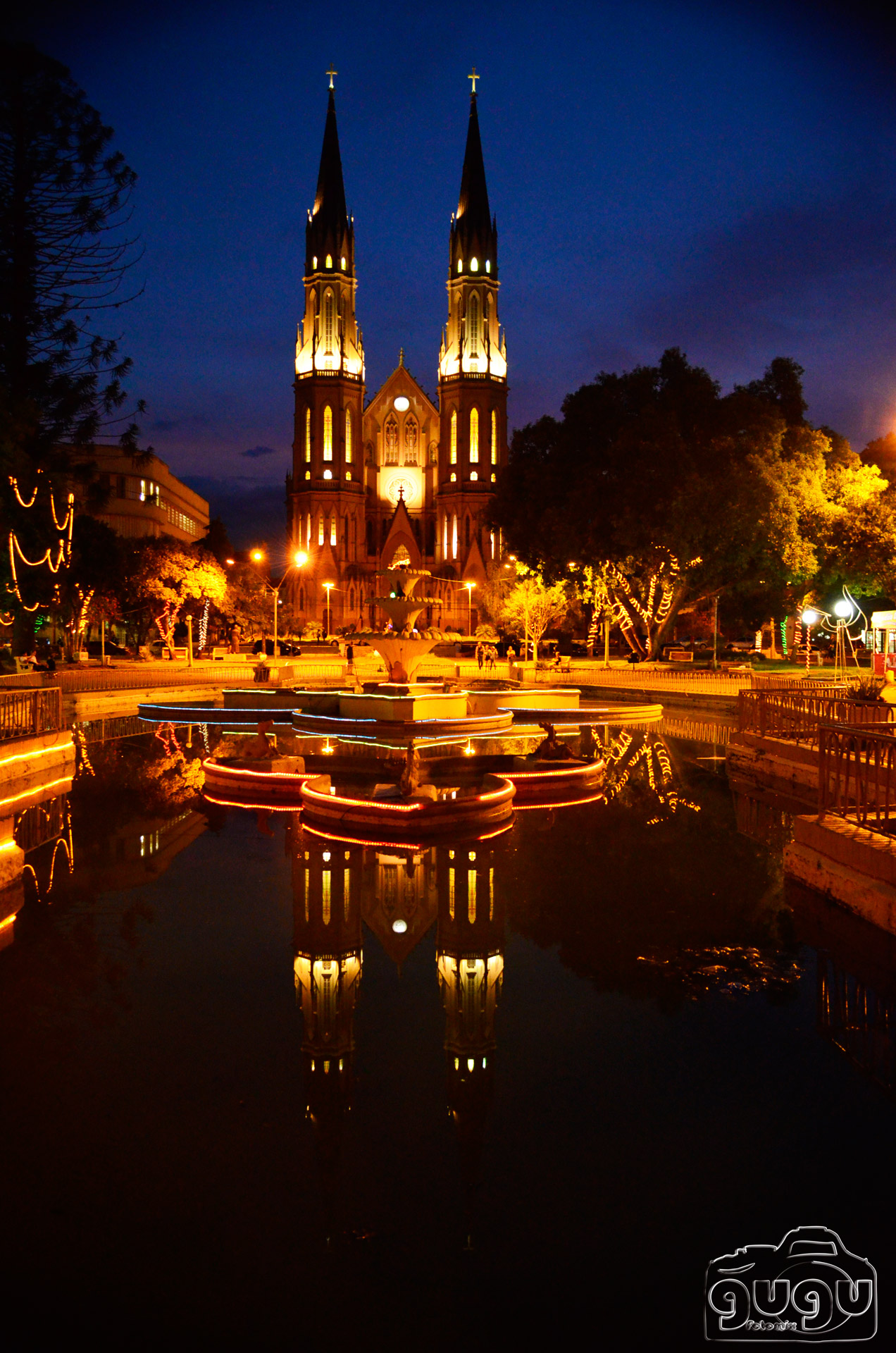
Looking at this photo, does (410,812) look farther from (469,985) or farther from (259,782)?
(469,985)

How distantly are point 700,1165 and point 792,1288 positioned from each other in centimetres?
77

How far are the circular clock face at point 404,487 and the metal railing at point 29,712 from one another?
90.5m

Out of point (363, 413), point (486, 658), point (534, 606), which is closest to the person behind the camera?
point (486, 658)

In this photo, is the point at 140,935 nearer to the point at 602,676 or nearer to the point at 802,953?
the point at 802,953

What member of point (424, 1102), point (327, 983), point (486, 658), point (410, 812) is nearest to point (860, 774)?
point (410, 812)

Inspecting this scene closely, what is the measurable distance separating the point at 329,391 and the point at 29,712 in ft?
289

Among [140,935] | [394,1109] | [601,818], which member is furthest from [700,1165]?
[601,818]

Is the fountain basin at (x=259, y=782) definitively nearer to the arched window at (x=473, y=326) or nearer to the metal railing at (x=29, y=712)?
the metal railing at (x=29, y=712)

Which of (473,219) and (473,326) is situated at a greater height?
(473,219)

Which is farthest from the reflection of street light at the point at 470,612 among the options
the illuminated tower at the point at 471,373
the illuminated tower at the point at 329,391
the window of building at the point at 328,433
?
the window of building at the point at 328,433

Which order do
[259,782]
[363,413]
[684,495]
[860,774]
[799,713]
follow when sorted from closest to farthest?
[860,774], [259,782], [799,713], [684,495], [363,413]

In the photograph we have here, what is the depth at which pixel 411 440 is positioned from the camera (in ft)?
350

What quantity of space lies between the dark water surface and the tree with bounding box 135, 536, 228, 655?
153ft

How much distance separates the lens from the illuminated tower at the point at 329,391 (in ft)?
321
